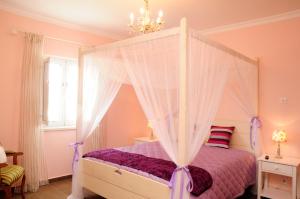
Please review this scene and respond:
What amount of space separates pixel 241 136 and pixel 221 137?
360 mm

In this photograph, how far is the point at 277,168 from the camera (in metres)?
3.21

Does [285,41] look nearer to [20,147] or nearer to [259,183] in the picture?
[259,183]

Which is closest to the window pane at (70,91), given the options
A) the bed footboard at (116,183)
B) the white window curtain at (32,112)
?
the white window curtain at (32,112)

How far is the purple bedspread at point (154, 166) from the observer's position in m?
2.31

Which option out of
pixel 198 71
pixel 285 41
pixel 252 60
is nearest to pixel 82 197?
pixel 198 71

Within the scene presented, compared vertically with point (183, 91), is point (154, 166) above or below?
below

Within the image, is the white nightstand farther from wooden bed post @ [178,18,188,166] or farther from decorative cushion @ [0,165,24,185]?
decorative cushion @ [0,165,24,185]

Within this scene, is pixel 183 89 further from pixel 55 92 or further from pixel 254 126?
pixel 55 92

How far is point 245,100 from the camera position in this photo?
3.55m

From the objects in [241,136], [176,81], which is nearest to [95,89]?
[176,81]

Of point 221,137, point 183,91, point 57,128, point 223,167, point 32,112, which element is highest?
point 183,91

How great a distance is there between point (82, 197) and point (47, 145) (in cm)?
123

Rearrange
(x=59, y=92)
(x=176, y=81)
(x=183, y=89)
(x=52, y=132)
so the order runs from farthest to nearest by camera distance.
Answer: (x=59, y=92), (x=52, y=132), (x=176, y=81), (x=183, y=89)

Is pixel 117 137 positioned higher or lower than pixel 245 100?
lower
